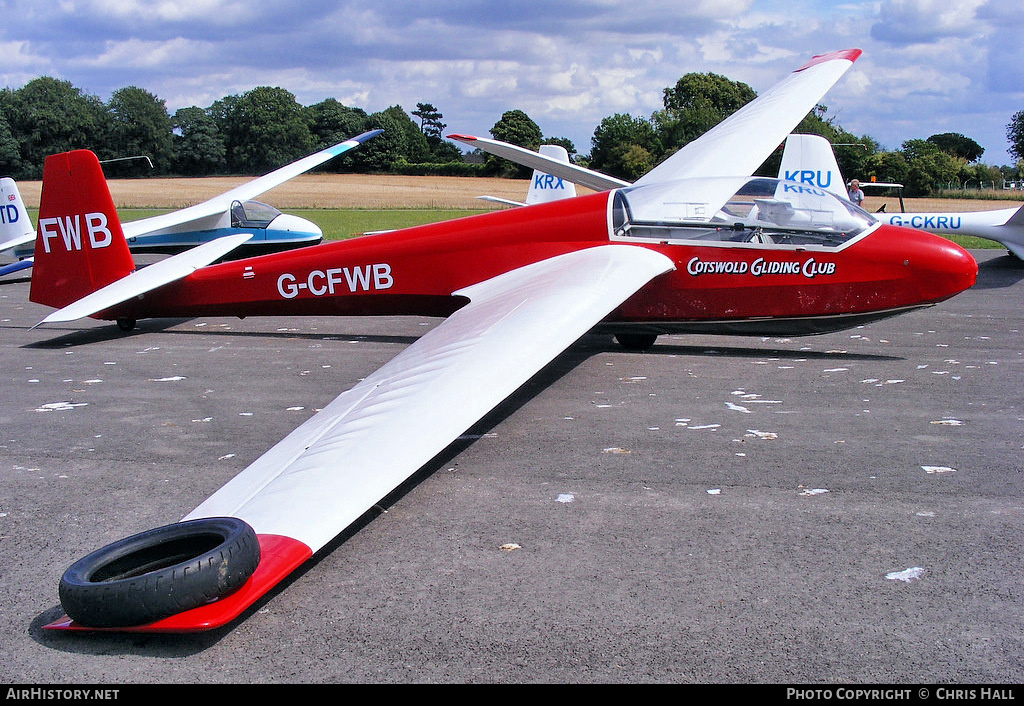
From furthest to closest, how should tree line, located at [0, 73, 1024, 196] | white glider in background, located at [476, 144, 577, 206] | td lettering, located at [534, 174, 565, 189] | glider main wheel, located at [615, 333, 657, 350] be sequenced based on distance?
tree line, located at [0, 73, 1024, 196] → td lettering, located at [534, 174, 565, 189] → white glider in background, located at [476, 144, 577, 206] → glider main wheel, located at [615, 333, 657, 350]

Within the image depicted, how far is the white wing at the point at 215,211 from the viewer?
682 inches

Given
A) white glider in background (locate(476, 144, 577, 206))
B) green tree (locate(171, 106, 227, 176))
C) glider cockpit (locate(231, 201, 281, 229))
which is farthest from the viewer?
green tree (locate(171, 106, 227, 176))

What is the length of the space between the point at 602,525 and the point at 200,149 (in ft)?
310

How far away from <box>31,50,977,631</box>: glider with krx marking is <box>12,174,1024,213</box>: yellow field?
3944cm

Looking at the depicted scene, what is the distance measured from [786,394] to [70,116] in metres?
95.2

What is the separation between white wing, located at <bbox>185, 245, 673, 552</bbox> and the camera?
139 inches

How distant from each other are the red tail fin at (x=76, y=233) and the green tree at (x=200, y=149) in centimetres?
8530

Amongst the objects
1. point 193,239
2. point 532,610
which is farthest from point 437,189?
point 532,610

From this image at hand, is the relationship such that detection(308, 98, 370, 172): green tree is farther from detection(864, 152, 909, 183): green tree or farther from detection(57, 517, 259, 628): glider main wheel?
detection(57, 517, 259, 628): glider main wheel

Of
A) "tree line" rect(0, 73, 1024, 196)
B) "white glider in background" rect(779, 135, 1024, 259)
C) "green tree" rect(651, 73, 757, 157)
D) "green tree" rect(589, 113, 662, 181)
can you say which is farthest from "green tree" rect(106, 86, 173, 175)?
"white glider in background" rect(779, 135, 1024, 259)

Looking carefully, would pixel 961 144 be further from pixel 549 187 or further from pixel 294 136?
pixel 549 187

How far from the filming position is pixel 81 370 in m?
8.31

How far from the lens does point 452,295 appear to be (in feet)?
29.0
